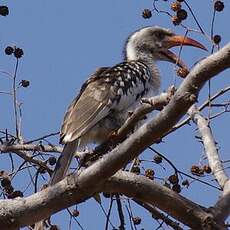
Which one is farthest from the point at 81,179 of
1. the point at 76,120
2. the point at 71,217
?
the point at 76,120

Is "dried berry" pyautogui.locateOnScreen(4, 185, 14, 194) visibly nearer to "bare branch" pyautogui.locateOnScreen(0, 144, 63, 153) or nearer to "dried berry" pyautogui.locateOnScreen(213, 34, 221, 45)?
"bare branch" pyautogui.locateOnScreen(0, 144, 63, 153)

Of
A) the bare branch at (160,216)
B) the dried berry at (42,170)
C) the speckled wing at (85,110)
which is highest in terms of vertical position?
the speckled wing at (85,110)

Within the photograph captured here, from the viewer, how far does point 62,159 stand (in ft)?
13.7

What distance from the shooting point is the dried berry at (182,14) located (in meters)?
4.21

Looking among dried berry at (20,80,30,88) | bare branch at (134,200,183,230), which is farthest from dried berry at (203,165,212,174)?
dried berry at (20,80,30,88)

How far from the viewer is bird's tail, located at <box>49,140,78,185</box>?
12.9 ft

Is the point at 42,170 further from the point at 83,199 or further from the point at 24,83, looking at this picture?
the point at 83,199

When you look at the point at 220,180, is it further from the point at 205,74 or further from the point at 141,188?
the point at 205,74

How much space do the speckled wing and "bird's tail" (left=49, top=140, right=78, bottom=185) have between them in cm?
4

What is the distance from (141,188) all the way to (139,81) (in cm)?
241

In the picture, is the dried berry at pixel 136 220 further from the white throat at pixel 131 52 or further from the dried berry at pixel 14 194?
the white throat at pixel 131 52

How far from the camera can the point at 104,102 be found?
5.00 m

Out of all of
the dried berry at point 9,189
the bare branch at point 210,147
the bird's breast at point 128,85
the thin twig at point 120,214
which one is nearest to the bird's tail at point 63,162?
the dried berry at point 9,189

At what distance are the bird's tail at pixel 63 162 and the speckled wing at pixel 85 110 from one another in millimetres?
42
